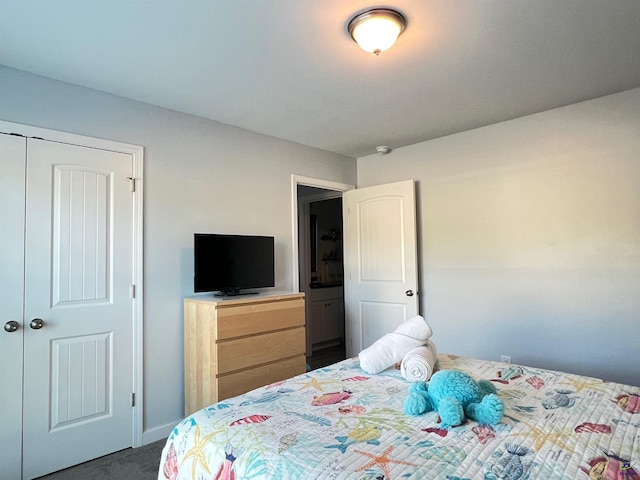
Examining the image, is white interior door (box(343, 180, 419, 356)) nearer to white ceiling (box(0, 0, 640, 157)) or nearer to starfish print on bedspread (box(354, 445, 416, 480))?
white ceiling (box(0, 0, 640, 157))

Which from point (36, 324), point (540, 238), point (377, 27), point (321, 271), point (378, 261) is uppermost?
point (377, 27)

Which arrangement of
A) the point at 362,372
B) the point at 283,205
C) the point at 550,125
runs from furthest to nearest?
1. the point at 283,205
2. the point at 550,125
3. the point at 362,372

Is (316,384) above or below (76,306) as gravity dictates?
below

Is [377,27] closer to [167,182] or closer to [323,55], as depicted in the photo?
[323,55]

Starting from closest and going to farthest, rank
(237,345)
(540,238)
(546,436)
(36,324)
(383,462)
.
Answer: (383,462) < (546,436) < (36,324) < (237,345) < (540,238)

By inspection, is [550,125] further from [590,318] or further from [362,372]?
[362,372]

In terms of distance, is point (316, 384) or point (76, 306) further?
point (76, 306)

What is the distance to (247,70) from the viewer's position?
2301 millimetres

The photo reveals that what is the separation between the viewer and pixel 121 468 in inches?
91.8

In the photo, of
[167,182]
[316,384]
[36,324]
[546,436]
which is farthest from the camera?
[167,182]

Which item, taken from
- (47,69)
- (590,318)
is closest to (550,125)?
(590,318)

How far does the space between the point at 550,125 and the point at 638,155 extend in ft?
2.08

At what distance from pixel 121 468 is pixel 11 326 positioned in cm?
106

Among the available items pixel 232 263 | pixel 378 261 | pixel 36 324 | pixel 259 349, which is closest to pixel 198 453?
pixel 259 349
